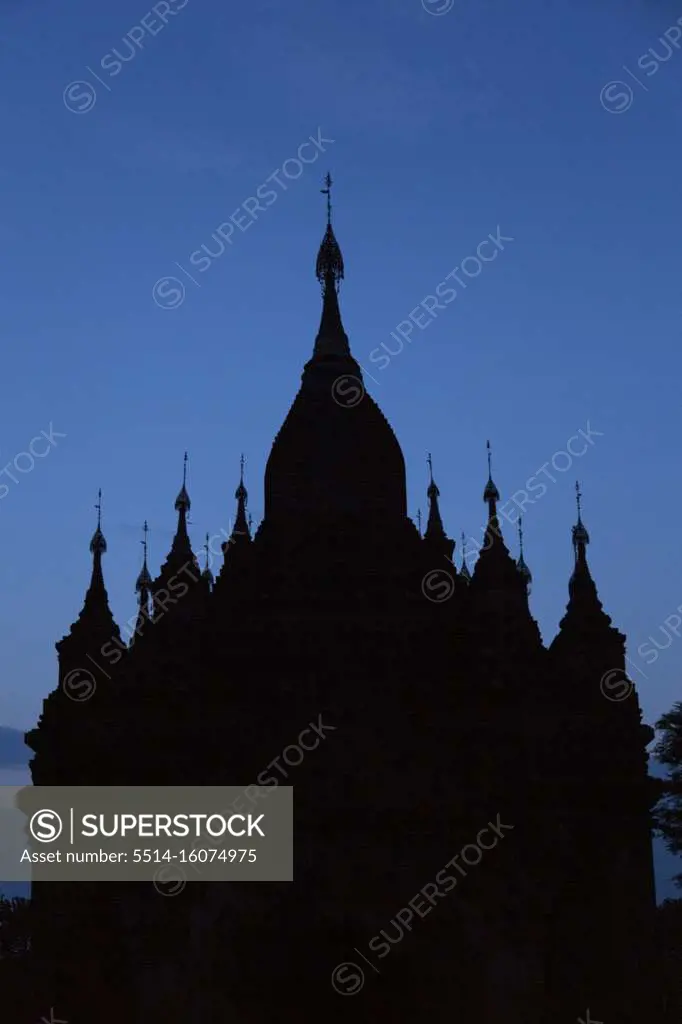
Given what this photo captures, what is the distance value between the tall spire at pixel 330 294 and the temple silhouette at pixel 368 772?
5.68 meters

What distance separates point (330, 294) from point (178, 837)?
23.9 m

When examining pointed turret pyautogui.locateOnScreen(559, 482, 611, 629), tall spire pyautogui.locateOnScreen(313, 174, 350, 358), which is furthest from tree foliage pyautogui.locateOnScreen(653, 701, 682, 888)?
tall spire pyautogui.locateOnScreen(313, 174, 350, 358)

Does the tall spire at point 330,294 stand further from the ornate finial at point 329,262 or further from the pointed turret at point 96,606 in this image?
the pointed turret at point 96,606

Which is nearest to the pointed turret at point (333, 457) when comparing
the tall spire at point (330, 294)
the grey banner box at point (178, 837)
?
the tall spire at point (330, 294)

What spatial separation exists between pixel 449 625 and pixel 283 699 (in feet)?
21.6

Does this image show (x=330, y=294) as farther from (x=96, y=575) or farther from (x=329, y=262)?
(x=96, y=575)

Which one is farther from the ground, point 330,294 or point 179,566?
point 330,294

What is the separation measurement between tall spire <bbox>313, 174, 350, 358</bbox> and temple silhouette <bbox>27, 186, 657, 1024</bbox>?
568 centimetres

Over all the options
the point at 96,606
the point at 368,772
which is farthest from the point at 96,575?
the point at 368,772

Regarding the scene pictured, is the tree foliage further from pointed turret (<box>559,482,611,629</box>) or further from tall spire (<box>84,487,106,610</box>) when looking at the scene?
tall spire (<box>84,487,106,610</box>)

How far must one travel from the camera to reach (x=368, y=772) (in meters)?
41.3

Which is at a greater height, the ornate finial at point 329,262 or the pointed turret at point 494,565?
the ornate finial at point 329,262

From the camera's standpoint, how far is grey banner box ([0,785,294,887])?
1570 inches

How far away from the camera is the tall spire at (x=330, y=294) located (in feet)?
167
